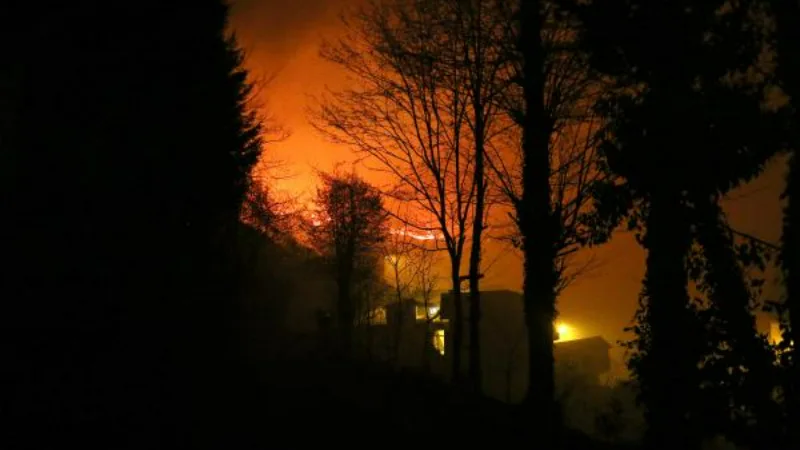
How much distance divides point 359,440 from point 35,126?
774cm

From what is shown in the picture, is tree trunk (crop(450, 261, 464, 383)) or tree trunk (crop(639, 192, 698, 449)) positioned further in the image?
tree trunk (crop(450, 261, 464, 383))

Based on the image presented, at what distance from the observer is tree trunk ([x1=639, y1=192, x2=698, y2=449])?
797 centimetres

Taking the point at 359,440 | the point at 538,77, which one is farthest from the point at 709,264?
the point at 359,440

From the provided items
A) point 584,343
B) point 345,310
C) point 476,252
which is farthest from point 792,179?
point 584,343

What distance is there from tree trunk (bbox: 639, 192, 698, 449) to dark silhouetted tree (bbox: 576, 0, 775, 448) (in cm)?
1

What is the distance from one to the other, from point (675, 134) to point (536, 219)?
14.2 feet

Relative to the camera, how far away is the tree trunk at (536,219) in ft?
38.7

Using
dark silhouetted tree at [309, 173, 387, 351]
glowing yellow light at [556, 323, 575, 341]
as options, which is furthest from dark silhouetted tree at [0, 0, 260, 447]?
glowing yellow light at [556, 323, 575, 341]

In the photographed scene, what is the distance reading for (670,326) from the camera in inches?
317

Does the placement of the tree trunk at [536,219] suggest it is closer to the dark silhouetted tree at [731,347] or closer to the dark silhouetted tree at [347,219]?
the dark silhouetted tree at [731,347]

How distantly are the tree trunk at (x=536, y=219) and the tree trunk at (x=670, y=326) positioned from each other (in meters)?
3.54

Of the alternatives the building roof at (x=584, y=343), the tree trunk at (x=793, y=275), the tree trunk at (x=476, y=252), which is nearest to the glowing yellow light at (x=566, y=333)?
the building roof at (x=584, y=343)

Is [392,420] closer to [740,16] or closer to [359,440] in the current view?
[359,440]

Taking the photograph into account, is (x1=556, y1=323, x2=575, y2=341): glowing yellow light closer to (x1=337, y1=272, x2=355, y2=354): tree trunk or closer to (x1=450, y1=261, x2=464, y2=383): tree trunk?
(x1=337, y1=272, x2=355, y2=354): tree trunk
